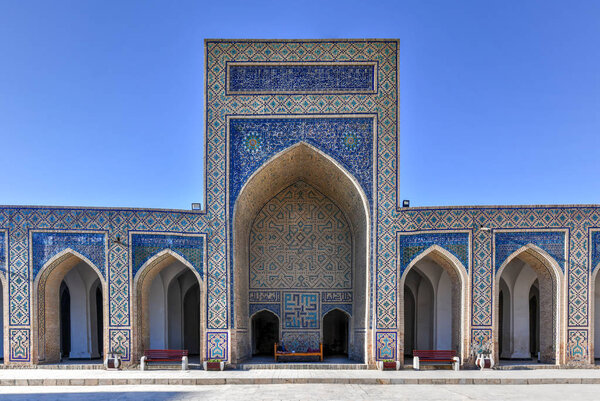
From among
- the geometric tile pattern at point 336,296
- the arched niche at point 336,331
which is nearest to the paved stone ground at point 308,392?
the geometric tile pattern at point 336,296

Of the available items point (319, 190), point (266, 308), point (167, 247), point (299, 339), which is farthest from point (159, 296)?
point (319, 190)

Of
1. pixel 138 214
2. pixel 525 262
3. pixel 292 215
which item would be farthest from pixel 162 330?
pixel 525 262

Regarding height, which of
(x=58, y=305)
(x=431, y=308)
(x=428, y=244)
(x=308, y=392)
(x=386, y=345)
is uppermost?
(x=428, y=244)

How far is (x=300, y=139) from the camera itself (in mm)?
9047

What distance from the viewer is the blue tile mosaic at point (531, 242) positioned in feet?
28.4

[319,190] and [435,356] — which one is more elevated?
[319,190]

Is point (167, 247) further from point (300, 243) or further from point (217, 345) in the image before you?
point (300, 243)

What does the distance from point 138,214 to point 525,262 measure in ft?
26.2

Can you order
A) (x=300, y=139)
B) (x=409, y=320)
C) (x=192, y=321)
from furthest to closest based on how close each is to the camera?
(x=192, y=321) → (x=409, y=320) → (x=300, y=139)

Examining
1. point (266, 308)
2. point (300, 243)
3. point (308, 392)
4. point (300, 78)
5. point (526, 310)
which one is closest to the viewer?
point (308, 392)

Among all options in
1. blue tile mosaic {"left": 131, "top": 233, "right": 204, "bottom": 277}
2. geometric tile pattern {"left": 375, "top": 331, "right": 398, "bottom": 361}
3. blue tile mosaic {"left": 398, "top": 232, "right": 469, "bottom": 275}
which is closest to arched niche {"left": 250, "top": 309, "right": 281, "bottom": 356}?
blue tile mosaic {"left": 131, "top": 233, "right": 204, "bottom": 277}

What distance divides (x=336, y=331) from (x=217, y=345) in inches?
152

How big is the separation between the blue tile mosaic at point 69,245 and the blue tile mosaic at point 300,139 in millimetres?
2917

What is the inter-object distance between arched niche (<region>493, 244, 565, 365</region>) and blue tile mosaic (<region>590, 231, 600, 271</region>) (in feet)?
2.14
